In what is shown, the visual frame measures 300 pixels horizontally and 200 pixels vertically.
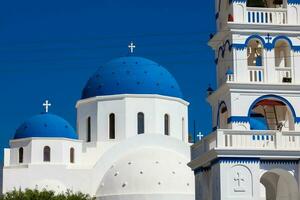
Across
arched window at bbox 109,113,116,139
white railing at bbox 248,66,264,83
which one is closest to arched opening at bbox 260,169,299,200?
white railing at bbox 248,66,264,83

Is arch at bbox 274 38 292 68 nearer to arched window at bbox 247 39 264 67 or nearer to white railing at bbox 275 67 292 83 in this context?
white railing at bbox 275 67 292 83

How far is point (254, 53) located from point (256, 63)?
0.53 m

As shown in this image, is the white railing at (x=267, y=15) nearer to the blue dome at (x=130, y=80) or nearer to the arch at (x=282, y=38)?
the arch at (x=282, y=38)

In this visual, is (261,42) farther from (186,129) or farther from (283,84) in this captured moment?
(186,129)

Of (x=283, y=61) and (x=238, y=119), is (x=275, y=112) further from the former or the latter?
(x=238, y=119)

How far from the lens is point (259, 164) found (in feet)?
87.3

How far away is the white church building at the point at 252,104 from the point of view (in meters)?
26.4

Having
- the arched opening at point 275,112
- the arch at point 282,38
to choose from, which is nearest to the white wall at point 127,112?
the arched opening at point 275,112

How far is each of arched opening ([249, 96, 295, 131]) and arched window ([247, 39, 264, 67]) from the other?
1.44m

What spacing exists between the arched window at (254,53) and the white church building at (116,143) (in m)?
23.1

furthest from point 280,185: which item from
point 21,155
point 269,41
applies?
point 21,155

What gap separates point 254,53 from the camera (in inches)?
1154

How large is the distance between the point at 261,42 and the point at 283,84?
165cm

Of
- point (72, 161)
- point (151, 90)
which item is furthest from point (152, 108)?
point (72, 161)
